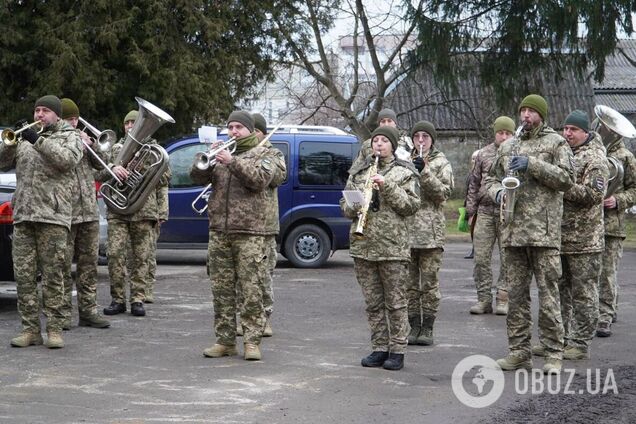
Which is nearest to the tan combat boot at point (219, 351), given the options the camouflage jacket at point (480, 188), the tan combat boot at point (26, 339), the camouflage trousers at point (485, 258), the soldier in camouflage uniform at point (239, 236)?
the soldier in camouflage uniform at point (239, 236)

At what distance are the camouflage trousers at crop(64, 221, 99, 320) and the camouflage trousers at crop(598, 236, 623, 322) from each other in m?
4.88

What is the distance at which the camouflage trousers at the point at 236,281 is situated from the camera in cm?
911

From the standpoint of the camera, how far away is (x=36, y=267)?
31.8ft

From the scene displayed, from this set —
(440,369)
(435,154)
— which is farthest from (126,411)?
(435,154)

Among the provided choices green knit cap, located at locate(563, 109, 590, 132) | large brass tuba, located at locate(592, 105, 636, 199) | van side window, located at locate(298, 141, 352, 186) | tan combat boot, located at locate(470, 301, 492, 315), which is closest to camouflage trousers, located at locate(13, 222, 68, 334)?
green knit cap, located at locate(563, 109, 590, 132)

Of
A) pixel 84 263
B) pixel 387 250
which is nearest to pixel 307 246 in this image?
pixel 84 263

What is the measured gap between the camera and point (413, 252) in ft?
33.7

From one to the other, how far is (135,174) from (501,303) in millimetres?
4148

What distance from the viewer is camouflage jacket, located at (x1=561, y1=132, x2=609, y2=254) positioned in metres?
9.20

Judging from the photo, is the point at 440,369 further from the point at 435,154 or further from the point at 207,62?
the point at 207,62

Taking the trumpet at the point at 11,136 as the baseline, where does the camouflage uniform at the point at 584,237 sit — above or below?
below

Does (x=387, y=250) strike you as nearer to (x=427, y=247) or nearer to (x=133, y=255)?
(x=427, y=247)

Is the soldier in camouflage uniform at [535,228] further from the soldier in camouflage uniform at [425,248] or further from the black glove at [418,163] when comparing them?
the soldier in camouflage uniform at [425,248]

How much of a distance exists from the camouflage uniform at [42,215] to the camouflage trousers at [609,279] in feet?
16.8
